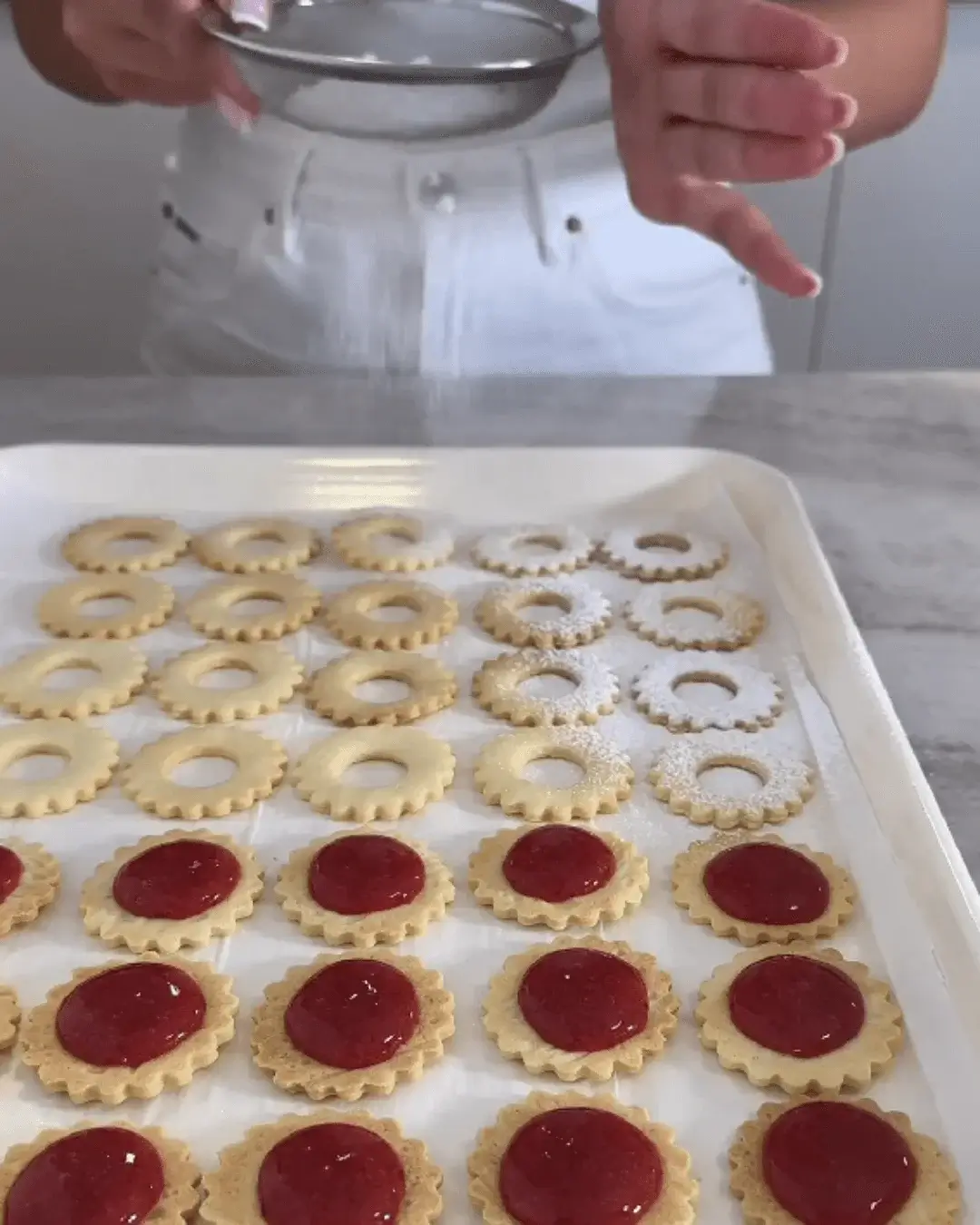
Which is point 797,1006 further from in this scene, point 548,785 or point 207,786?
point 207,786

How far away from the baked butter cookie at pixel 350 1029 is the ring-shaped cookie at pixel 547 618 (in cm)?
25

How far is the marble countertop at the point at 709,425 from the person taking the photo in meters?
0.83

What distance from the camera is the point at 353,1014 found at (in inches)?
18.8

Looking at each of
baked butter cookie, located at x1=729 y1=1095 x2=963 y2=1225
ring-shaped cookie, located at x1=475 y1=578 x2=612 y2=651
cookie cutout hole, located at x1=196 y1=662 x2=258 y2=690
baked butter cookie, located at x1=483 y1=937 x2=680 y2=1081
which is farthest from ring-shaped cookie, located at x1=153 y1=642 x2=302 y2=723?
baked butter cookie, located at x1=729 y1=1095 x2=963 y2=1225

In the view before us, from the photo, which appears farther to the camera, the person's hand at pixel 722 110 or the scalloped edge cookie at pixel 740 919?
the person's hand at pixel 722 110

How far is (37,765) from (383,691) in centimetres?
17

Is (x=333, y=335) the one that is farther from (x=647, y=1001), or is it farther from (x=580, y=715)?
(x=647, y=1001)

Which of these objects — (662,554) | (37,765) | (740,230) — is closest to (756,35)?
(740,230)

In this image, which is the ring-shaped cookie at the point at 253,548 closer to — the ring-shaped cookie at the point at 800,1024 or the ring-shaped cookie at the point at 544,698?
the ring-shaped cookie at the point at 544,698

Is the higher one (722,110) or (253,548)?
(722,110)

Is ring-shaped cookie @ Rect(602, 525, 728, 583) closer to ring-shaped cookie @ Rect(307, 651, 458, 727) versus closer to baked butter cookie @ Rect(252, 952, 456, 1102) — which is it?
ring-shaped cookie @ Rect(307, 651, 458, 727)

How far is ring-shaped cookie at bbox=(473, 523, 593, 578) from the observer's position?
30.9 inches

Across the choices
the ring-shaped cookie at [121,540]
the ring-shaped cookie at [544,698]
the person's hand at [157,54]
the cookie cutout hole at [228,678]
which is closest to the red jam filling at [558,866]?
the ring-shaped cookie at [544,698]

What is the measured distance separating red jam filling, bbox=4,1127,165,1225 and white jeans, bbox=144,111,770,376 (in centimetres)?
67
